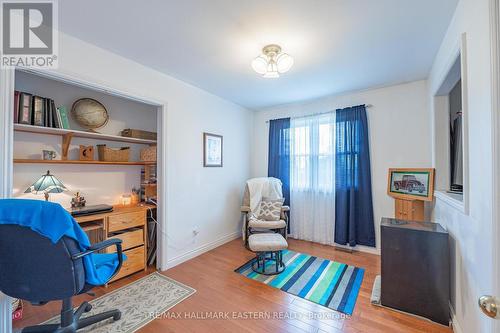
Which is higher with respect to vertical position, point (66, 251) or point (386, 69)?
point (386, 69)

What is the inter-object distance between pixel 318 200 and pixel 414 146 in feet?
5.10

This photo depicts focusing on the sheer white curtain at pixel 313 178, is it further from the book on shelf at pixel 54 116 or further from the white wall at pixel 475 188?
the book on shelf at pixel 54 116

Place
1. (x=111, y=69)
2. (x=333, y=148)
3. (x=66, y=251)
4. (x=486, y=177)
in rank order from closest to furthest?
(x=486, y=177), (x=66, y=251), (x=111, y=69), (x=333, y=148)

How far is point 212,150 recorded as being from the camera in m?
3.38

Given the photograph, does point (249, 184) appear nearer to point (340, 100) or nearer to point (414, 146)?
point (340, 100)

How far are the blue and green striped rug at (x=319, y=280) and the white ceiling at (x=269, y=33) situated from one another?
2477 millimetres

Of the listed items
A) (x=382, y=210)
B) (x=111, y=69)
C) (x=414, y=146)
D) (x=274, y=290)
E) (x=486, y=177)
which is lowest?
(x=274, y=290)

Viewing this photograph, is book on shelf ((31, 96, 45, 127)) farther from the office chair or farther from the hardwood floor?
the hardwood floor

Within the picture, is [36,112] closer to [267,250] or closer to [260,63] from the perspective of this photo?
[260,63]

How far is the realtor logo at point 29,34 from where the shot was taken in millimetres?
1553

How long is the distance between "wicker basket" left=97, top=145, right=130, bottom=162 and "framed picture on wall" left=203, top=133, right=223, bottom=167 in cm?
106

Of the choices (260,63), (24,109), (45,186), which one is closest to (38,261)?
(45,186)

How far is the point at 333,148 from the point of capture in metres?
3.40

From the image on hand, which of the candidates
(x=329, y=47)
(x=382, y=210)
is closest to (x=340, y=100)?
(x=329, y=47)
